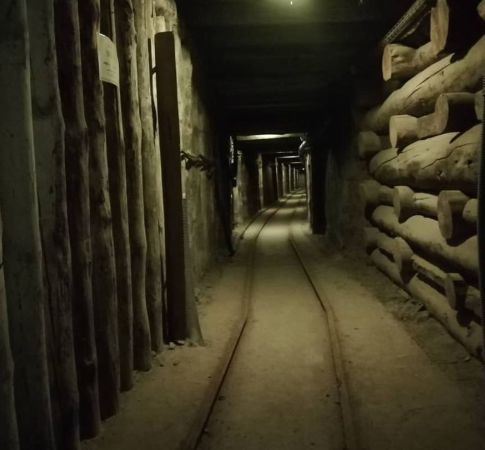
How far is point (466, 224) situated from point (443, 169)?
0.56m

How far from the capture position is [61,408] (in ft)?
7.91

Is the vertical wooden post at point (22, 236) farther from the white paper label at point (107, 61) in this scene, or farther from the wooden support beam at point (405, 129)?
the wooden support beam at point (405, 129)

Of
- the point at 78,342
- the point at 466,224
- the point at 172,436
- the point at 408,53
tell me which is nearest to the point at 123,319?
the point at 78,342

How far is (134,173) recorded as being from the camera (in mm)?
3602

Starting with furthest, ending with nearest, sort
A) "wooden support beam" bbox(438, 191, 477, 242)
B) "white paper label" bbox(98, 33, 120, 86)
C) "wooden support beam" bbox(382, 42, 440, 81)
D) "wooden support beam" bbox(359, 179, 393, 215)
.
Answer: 1. "wooden support beam" bbox(359, 179, 393, 215)
2. "wooden support beam" bbox(382, 42, 440, 81)
3. "wooden support beam" bbox(438, 191, 477, 242)
4. "white paper label" bbox(98, 33, 120, 86)

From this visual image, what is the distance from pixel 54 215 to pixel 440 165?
133 inches

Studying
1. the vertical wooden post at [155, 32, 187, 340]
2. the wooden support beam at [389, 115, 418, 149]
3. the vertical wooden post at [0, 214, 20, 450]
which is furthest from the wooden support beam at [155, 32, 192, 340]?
the wooden support beam at [389, 115, 418, 149]

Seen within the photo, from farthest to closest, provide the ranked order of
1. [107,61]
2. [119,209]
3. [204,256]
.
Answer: [204,256]
[119,209]
[107,61]

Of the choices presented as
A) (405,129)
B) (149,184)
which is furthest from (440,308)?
(149,184)

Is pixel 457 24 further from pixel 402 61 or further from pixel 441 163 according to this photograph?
pixel 402 61

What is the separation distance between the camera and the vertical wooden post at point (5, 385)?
6.26ft

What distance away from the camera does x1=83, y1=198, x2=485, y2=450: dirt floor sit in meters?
2.76

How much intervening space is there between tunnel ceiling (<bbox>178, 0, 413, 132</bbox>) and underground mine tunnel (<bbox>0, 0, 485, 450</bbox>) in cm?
3

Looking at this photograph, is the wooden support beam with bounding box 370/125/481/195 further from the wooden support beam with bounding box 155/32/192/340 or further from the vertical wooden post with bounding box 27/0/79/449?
the vertical wooden post with bounding box 27/0/79/449
